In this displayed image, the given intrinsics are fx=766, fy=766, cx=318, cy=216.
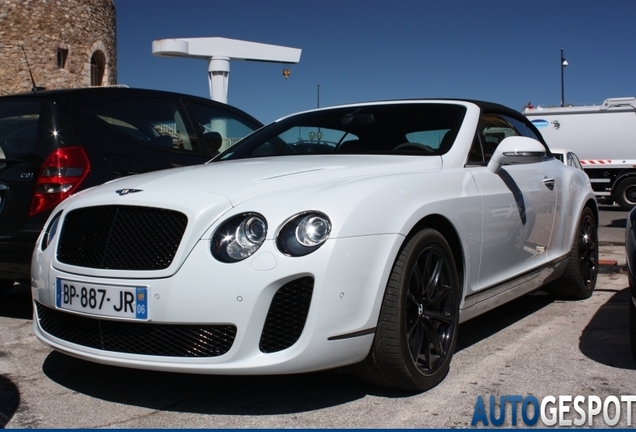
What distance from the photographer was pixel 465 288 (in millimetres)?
3652

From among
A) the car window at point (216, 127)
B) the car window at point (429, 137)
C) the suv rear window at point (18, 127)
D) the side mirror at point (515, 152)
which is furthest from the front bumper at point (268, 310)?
the car window at point (216, 127)

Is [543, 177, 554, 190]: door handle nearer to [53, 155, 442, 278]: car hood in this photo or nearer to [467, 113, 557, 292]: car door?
[467, 113, 557, 292]: car door

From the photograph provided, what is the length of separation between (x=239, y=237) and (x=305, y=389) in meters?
0.83

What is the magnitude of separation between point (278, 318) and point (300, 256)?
0.80 feet

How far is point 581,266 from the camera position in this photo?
216 inches

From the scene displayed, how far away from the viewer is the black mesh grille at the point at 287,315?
2.79 metres

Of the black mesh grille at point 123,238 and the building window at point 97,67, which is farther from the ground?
the building window at point 97,67

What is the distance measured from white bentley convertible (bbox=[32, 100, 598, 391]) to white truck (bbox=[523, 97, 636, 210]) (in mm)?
17590

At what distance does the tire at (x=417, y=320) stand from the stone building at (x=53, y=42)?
2683 cm

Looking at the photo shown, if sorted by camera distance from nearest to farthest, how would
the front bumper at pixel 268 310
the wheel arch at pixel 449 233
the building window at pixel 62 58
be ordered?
the front bumper at pixel 268 310, the wheel arch at pixel 449 233, the building window at pixel 62 58

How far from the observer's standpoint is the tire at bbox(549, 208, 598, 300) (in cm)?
533

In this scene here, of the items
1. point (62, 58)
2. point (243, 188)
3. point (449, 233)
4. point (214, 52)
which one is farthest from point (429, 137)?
point (62, 58)

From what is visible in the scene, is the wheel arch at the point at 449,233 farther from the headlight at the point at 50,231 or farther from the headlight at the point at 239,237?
the headlight at the point at 50,231

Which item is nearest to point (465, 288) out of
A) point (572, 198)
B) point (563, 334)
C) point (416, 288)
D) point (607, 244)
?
point (416, 288)
